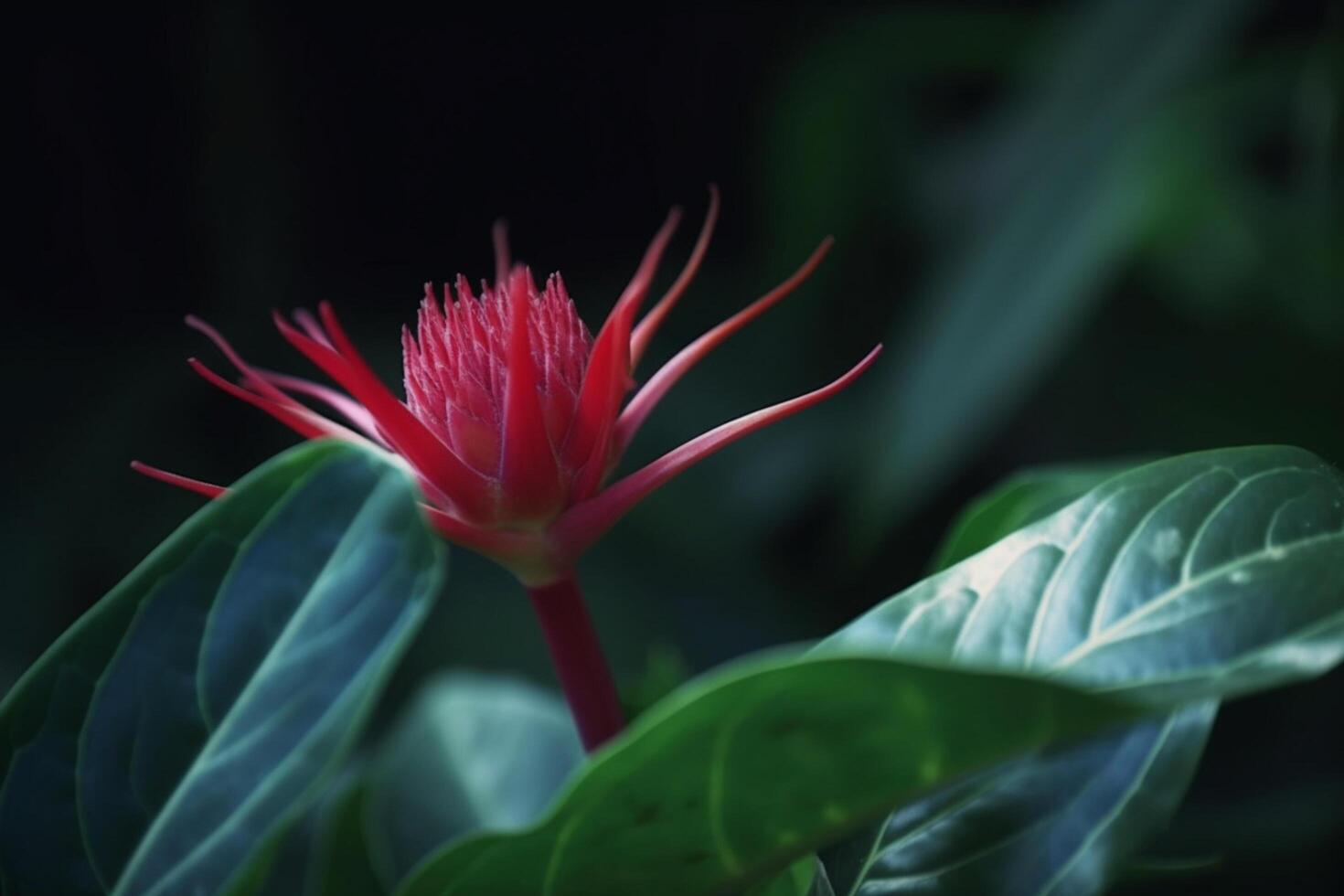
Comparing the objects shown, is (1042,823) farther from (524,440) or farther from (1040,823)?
(524,440)

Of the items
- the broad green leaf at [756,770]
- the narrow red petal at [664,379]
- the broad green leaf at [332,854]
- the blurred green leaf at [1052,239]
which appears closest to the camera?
the broad green leaf at [756,770]

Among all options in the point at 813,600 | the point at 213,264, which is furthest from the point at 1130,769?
the point at 213,264

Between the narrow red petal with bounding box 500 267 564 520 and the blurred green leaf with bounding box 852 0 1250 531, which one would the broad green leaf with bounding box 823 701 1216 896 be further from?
the blurred green leaf with bounding box 852 0 1250 531

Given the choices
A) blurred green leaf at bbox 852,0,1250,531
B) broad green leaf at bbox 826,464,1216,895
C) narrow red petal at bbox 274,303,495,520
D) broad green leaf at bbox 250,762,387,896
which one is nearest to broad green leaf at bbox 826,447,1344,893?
broad green leaf at bbox 826,464,1216,895

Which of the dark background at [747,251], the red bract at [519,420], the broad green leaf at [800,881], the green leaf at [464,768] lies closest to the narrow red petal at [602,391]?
the red bract at [519,420]

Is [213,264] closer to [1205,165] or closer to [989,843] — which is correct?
[1205,165]

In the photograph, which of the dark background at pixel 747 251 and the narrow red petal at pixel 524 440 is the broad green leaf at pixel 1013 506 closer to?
the narrow red petal at pixel 524 440
